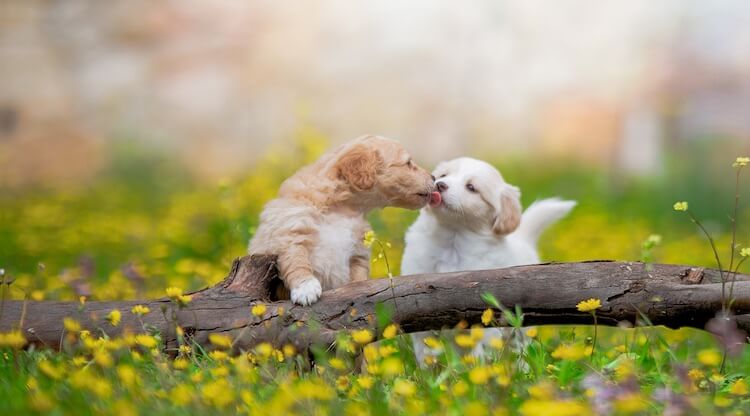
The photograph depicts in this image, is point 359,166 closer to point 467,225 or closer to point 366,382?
point 467,225

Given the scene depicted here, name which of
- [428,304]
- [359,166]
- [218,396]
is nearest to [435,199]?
[359,166]

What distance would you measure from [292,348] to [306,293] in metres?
0.31

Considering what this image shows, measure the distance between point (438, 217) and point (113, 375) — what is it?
5.51 ft

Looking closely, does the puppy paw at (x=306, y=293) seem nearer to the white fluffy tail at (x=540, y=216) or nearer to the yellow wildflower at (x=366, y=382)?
the yellow wildflower at (x=366, y=382)

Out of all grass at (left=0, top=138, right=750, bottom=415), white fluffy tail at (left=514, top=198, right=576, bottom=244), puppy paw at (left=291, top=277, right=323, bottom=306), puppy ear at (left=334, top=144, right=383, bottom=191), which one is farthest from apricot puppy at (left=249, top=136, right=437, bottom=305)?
white fluffy tail at (left=514, top=198, right=576, bottom=244)

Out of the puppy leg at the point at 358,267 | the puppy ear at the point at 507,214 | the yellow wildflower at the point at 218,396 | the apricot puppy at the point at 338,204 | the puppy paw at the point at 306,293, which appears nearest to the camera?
the yellow wildflower at the point at 218,396

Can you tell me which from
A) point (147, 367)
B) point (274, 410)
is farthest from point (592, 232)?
point (274, 410)

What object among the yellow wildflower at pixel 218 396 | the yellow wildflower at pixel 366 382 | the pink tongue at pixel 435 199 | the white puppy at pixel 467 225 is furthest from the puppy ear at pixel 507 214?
the yellow wildflower at pixel 218 396

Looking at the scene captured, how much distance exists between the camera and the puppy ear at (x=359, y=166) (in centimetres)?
315

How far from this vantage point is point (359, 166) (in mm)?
3166

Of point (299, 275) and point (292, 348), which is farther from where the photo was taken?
point (299, 275)

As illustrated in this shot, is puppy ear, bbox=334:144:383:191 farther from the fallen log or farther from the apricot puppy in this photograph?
the fallen log

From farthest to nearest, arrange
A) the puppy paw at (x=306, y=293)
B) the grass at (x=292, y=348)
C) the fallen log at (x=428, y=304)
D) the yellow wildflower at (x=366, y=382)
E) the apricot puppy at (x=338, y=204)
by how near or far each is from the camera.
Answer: the apricot puppy at (x=338, y=204) → the puppy paw at (x=306, y=293) → the fallen log at (x=428, y=304) → the yellow wildflower at (x=366, y=382) → the grass at (x=292, y=348)

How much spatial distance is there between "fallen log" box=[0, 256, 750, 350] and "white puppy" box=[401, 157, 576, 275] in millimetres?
675
